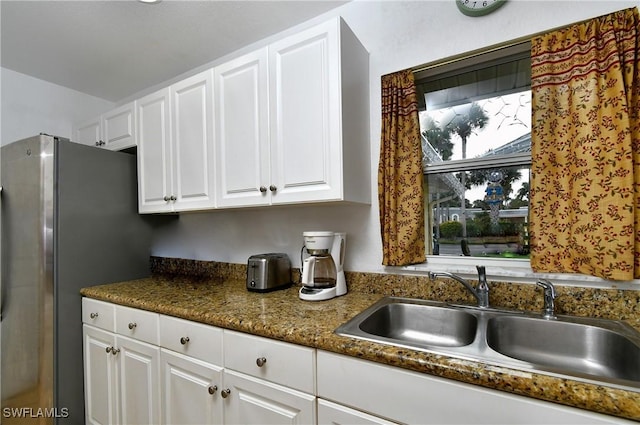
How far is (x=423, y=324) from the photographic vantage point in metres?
1.27

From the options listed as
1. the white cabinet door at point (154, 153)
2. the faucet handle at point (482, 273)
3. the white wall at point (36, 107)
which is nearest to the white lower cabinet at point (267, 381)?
the faucet handle at point (482, 273)

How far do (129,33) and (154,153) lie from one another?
729mm

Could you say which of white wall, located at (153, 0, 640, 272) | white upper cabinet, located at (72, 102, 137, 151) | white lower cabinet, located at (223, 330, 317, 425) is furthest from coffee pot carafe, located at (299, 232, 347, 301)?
white upper cabinet, located at (72, 102, 137, 151)

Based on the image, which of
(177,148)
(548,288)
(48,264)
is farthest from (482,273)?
(48,264)

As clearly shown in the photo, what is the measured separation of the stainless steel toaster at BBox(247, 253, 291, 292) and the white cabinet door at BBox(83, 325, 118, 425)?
808mm

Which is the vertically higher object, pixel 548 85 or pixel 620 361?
pixel 548 85

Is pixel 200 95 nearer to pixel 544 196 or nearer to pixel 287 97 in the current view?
pixel 287 97

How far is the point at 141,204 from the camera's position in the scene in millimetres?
2002

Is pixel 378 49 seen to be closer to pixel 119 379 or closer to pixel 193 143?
pixel 193 143

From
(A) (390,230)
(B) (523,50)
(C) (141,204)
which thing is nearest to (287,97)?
(A) (390,230)

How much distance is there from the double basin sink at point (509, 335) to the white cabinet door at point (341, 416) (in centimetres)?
22

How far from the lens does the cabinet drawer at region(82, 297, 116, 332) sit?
5.31ft

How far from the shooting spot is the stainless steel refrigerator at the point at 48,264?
164cm

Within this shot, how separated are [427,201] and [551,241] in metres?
0.53
